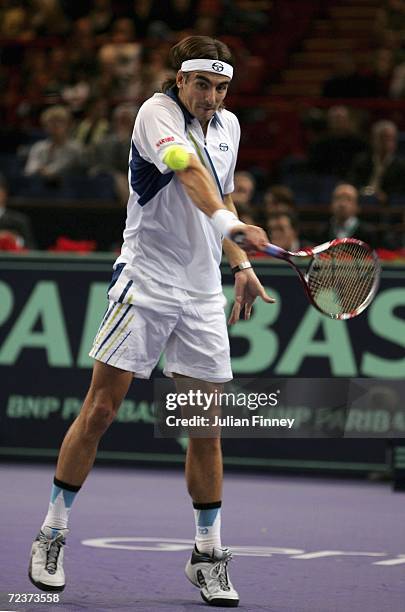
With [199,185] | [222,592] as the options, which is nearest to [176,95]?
[199,185]

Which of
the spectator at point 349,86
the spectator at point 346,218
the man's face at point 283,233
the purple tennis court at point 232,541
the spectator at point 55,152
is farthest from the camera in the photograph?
the spectator at point 349,86

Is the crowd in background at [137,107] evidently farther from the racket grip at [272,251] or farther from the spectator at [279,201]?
the racket grip at [272,251]

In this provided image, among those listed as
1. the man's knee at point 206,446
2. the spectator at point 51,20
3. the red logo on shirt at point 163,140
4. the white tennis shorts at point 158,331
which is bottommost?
the man's knee at point 206,446

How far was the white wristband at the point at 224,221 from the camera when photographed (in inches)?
187

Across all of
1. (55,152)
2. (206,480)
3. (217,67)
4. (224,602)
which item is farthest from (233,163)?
(55,152)

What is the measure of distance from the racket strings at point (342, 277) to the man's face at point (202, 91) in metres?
0.69

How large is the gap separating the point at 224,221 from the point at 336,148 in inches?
376

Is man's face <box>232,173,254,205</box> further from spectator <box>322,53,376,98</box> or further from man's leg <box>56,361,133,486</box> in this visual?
man's leg <box>56,361,133,486</box>

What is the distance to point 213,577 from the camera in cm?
530

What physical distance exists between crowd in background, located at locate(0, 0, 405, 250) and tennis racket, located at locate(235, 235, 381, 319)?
515cm

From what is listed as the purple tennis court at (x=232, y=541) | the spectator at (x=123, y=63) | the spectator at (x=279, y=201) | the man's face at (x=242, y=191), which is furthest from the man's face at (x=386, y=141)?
the purple tennis court at (x=232, y=541)

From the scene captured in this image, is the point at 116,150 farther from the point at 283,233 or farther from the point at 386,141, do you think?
the point at 283,233

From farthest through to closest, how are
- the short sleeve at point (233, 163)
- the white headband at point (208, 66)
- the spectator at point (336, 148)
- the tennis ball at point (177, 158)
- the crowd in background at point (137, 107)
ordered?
1. the spectator at point (336, 148)
2. the crowd in background at point (137, 107)
3. the short sleeve at point (233, 163)
4. the white headband at point (208, 66)
5. the tennis ball at point (177, 158)

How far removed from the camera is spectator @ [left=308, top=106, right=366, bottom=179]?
555 inches
